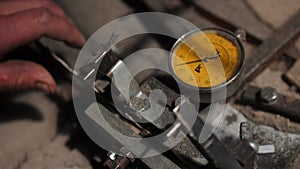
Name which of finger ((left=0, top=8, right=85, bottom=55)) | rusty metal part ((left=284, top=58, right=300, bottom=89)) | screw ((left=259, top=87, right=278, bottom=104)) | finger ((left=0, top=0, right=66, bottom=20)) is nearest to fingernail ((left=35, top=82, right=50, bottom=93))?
finger ((left=0, top=8, right=85, bottom=55))

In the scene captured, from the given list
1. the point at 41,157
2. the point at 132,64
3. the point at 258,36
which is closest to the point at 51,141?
the point at 41,157

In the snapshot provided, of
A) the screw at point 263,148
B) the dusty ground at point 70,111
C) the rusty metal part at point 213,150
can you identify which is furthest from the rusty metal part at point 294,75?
the rusty metal part at point 213,150

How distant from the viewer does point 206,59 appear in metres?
1.96

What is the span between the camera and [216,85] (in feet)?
6.17

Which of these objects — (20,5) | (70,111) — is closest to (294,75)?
(70,111)

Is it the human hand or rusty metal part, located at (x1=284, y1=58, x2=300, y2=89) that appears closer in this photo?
the human hand

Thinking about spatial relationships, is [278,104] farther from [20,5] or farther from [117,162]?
[20,5]

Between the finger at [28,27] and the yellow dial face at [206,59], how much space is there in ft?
2.03

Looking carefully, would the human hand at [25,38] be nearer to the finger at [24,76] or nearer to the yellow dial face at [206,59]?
the finger at [24,76]

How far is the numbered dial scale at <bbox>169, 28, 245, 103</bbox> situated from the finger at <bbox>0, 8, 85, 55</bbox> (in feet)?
2.03

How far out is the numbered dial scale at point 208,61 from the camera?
1.90 m

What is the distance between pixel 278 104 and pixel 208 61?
49 cm

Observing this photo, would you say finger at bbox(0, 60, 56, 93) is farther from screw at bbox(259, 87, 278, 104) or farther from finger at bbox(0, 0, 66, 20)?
screw at bbox(259, 87, 278, 104)

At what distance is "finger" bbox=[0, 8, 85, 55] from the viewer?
Answer: 215cm
